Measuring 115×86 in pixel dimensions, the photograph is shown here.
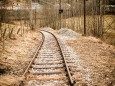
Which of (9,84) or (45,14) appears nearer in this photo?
(9,84)

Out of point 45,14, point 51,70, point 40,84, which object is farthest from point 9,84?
point 45,14

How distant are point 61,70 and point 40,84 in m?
2.16

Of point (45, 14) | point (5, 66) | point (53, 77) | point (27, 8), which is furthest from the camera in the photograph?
point (45, 14)

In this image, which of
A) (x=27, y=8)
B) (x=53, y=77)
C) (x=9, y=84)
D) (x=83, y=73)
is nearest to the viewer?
(x=9, y=84)

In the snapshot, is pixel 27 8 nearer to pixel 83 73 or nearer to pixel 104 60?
pixel 104 60

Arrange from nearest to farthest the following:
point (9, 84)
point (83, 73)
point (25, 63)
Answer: point (9, 84) < point (83, 73) < point (25, 63)

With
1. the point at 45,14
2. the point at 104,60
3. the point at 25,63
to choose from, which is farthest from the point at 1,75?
the point at 45,14

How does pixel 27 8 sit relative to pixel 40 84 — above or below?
above

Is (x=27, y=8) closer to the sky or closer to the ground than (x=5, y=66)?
closer to the sky

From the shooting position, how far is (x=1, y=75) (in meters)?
9.85

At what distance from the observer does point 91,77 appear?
379 inches

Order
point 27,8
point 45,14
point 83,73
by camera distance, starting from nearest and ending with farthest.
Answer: point 83,73, point 27,8, point 45,14

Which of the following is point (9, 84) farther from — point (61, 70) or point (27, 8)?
point (27, 8)

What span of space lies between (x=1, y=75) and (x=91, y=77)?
11.4 ft
